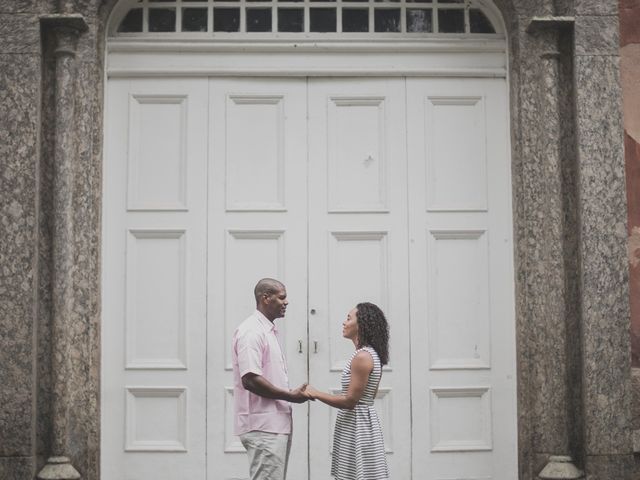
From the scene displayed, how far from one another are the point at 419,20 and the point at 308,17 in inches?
31.0

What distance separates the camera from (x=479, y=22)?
680 cm

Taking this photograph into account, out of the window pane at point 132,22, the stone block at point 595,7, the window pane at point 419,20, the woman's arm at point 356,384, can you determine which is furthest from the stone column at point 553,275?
the window pane at point 132,22

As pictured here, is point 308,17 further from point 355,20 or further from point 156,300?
point 156,300

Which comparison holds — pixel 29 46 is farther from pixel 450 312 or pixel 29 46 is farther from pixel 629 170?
pixel 629 170

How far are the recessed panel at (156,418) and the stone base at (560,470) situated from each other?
2.37 metres

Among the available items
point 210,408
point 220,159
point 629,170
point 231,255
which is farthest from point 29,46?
point 629,170

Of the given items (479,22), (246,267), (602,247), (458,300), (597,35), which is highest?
(479,22)

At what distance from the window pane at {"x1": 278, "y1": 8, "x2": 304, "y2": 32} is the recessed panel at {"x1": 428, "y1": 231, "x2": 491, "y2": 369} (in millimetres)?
Answer: 1753

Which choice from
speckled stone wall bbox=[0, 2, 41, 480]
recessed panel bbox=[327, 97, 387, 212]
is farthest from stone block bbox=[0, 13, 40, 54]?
recessed panel bbox=[327, 97, 387, 212]

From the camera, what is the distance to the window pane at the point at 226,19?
22.1 ft

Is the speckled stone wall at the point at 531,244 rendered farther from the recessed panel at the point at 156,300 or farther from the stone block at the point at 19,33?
the recessed panel at the point at 156,300

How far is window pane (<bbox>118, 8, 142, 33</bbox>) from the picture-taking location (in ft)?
22.2

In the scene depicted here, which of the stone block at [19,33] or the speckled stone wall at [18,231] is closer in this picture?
the speckled stone wall at [18,231]

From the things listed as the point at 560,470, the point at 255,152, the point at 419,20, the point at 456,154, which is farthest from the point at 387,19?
the point at 560,470
